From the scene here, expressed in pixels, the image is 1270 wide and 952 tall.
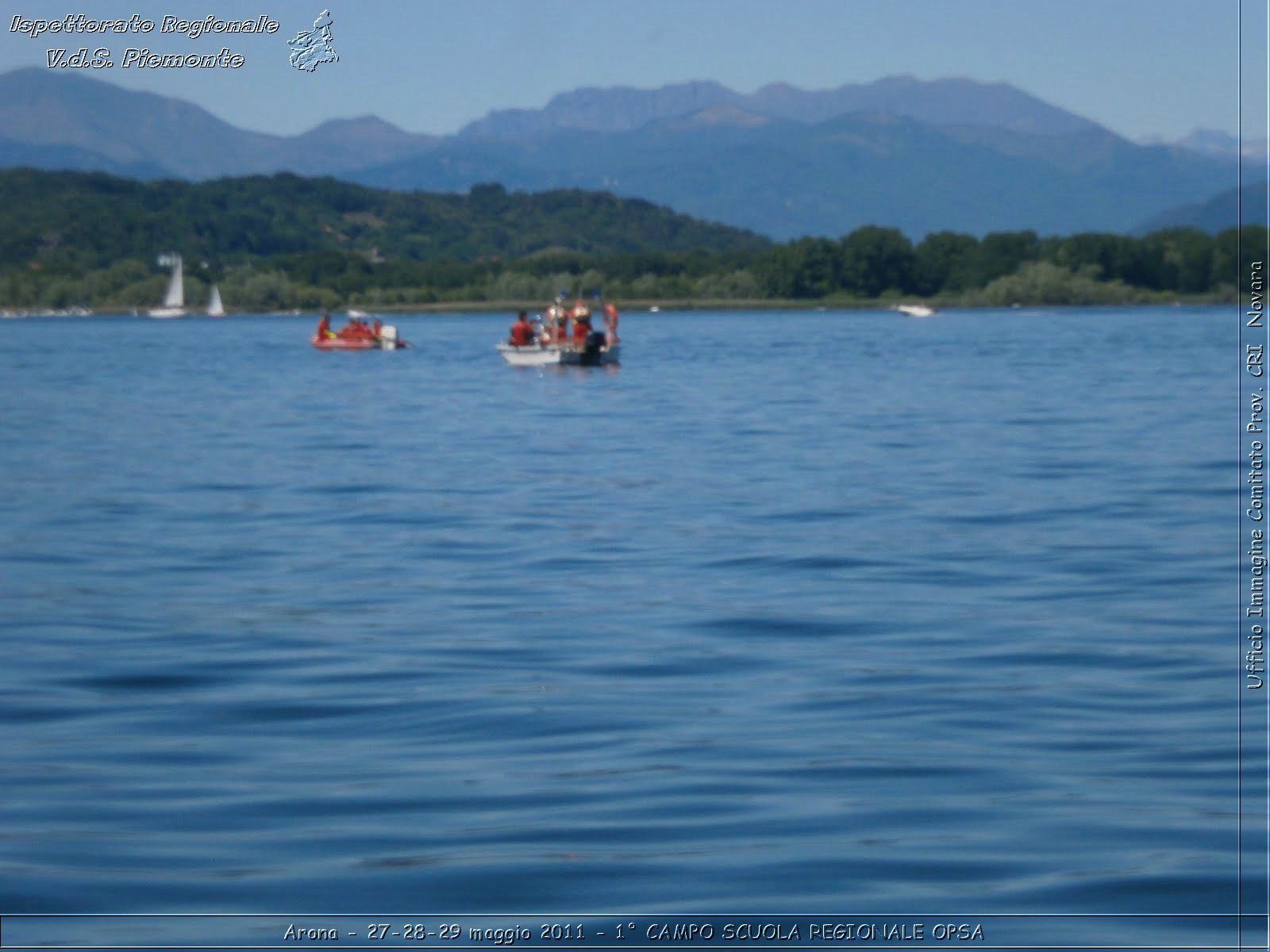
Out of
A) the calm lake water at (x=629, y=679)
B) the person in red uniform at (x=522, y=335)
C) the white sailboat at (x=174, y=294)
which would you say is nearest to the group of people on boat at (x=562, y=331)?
the person in red uniform at (x=522, y=335)

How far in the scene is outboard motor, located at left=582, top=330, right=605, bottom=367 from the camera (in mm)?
47250

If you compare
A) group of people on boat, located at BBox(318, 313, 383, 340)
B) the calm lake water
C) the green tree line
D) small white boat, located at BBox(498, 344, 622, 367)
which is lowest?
the calm lake water

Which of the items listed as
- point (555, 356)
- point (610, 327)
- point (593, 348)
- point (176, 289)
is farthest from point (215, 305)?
point (593, 348)

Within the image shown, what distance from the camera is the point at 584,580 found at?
12.8m

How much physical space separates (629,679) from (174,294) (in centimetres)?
11834

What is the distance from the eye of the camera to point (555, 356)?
47.5 meters

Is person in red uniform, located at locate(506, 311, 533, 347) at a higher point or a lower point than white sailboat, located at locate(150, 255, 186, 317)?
lower

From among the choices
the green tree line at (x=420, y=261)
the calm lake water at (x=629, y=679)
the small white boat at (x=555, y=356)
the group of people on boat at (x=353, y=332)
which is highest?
the green tree line at (x=420, y=261)

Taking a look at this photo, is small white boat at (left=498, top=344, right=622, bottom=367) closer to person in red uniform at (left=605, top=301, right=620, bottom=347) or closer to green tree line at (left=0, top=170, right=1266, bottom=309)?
person in red uniform at (left=605, top=301, right=620, bottom=347)

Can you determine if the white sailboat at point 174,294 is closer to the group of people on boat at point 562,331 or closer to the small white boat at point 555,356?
the group of people on boat at point 562,331

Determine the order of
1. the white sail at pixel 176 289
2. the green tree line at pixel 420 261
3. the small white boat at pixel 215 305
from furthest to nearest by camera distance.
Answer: the small white boat at pixel 215 305
the white sail at pixel 176 289
the green tree line at pixel 420 261

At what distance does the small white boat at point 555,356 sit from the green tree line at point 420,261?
4656 cm

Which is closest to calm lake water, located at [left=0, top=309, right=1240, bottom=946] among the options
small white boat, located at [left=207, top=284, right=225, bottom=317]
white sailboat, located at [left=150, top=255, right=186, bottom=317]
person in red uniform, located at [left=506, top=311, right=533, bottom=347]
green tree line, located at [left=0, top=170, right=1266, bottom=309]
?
person in red uniform, located at [left=506, top=311, right=533, bottom=347]

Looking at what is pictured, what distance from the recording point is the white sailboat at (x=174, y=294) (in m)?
119
